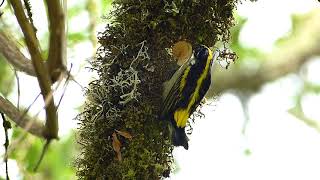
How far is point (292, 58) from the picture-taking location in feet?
15.7

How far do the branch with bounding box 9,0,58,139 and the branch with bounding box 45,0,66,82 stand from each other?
0.10 ft

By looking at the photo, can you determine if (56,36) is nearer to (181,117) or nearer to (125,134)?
(125,134)

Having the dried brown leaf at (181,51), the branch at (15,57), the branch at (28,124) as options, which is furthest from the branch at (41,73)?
the dried brown leaf at (181,51)

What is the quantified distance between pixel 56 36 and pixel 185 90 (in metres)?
0.94

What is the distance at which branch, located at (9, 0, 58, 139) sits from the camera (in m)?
1.38

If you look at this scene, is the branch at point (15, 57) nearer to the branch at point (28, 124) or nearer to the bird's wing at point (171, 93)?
the branch at point (28, 124)

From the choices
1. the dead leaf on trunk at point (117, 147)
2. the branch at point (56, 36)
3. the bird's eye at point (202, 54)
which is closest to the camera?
the branch at point (56, 36)

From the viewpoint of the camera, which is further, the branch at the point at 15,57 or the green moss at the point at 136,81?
the green moss at the point at 136,81

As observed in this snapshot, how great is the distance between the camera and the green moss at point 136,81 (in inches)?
84.6

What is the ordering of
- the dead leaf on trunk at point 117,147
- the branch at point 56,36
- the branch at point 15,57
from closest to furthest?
the branch at point 56,36 < the branch at point 15,57 < the dead leaf on trunk at point 117,147

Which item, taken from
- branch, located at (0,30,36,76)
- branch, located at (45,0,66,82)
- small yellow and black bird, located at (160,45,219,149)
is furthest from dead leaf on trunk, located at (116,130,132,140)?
branch, located at (45,0,66,82)

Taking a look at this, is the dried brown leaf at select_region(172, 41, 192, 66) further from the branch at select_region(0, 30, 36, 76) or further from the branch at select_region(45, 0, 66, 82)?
the branch at select_region(45, 0, 66, 82)

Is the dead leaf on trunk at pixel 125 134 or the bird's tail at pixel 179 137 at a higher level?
the bird's tail at pixel 179 137

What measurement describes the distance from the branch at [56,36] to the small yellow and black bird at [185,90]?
857 mm
